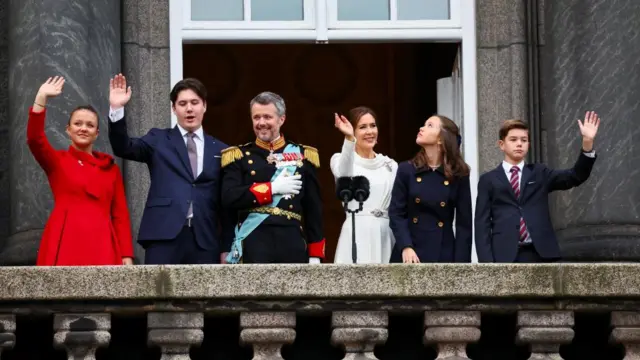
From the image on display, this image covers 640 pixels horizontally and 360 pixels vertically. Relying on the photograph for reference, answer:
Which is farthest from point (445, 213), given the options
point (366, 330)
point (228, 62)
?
point (228, 62)

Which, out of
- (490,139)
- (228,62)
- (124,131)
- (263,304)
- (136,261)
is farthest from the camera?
(228,62)

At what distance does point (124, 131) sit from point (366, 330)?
109 inches

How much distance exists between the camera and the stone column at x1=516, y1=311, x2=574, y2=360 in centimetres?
1181

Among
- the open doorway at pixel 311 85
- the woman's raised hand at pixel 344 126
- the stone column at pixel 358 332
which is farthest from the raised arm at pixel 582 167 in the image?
the open doorway at pixel 311 85

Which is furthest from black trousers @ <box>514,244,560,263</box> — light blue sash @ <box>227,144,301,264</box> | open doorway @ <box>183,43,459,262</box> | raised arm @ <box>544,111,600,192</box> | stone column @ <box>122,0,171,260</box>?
open doorway @ <box>183,43,459,262</box>

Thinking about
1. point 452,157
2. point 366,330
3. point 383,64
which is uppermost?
point 383,64

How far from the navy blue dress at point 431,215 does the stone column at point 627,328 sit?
235 cm

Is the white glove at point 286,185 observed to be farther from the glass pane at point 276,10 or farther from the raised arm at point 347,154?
the glass pane at point 276,10

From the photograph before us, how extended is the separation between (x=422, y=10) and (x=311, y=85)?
27.0 ft

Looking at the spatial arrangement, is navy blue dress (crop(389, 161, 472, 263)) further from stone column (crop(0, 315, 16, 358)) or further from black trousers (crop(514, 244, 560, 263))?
stone column (crop(0, 315, 16, 358))

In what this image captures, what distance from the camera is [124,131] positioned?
45.3ft

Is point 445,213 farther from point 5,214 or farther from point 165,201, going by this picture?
point 5,214

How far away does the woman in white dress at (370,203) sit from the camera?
14.9m

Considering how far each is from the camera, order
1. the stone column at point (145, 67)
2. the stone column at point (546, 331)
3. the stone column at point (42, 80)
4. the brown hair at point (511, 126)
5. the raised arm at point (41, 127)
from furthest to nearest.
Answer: the stone column at point (145, 67), the stone column at point (42, 80), the brown hair at point (511, 126), the raised arm at point (41, 127), the stone column at point (546, 331)
